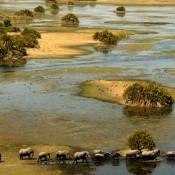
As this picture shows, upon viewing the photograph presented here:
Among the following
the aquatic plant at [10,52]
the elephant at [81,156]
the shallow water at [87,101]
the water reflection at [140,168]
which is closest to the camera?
the water reflection at [140,168]

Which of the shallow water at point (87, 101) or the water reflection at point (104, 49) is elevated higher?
the water reflection at point (104, 49)

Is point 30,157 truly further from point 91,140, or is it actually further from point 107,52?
point 107,52

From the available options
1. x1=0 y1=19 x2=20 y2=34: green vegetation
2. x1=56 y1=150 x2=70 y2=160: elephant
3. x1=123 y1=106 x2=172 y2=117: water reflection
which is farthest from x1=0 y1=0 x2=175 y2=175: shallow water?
x1=0 y1=19 x2=20 y2=34: green vegetation

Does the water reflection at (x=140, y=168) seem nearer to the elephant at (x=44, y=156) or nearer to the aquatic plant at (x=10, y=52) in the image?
the elephant at (x=44, y=156)

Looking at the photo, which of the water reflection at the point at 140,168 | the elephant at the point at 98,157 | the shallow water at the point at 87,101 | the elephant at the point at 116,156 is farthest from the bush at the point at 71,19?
the water reflection at the point at 140,168

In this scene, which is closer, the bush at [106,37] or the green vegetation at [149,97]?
the green vegetation at [149,97]
